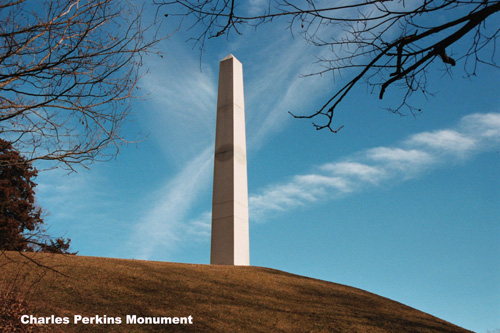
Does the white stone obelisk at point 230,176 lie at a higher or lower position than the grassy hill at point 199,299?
higher

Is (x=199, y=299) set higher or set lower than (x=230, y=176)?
lower

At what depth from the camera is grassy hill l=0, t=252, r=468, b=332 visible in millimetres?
7379

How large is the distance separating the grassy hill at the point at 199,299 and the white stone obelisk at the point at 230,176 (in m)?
3.20

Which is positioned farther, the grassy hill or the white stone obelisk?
the white stone obelisk

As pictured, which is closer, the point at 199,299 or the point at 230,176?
the point at 199,299

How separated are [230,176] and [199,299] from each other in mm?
7313

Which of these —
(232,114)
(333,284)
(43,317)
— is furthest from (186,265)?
Result: (232,114)

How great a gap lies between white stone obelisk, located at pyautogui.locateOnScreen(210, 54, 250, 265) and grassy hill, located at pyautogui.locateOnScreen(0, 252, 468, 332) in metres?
3.20

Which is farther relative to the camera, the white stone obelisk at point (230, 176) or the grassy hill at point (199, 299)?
the white stone obelisk at point (230, 176)

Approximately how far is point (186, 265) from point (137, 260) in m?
1.44

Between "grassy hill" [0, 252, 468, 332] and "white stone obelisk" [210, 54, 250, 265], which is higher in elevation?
"white stone obelisk" [210, 54, 250, 265]

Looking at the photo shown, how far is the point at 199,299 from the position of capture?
28.0 ft

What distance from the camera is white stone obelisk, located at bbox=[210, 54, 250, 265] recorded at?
14836mm

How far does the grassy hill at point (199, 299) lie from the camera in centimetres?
738
